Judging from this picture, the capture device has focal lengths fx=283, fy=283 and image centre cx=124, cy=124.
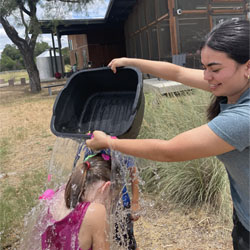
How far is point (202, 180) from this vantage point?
2.73 metres

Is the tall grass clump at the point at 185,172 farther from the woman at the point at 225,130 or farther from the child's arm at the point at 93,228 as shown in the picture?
the woman at the point at 225,130

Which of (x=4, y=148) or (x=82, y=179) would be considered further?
(x=4, y=148)

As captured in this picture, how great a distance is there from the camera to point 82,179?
4.50 ft

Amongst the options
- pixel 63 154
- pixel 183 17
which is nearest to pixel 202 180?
pixel 63 154

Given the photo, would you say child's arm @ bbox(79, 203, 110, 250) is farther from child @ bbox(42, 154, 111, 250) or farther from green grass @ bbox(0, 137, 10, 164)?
green grass @ bbox(0, 137, 10, 164)

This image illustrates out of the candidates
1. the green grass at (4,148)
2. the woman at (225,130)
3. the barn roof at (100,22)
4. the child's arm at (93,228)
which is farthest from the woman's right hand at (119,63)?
the barn roof at (100,22)

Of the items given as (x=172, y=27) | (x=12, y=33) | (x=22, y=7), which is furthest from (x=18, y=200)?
(x=22, y=7)

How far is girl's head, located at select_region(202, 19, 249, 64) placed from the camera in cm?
102

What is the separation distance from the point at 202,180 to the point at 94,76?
5.00ft

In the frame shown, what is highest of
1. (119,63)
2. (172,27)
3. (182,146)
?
(172,27)

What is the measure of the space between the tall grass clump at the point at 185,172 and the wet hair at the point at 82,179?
993 mm

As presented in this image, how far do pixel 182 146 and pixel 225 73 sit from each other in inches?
12.6

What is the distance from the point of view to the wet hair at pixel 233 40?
1.02 m

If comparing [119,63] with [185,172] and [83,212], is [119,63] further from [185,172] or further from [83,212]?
[185,172]
